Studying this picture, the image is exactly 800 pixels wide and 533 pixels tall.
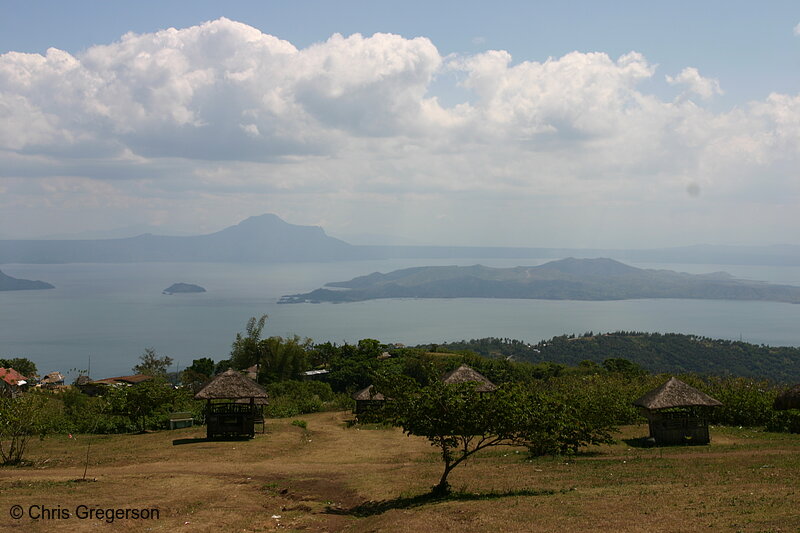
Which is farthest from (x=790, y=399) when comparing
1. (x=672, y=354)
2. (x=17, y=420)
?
(x=672, y=354)

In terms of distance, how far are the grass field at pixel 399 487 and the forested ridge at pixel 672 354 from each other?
8241 cm

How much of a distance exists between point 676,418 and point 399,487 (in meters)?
13.8

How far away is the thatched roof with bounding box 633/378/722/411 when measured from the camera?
24.9 meters

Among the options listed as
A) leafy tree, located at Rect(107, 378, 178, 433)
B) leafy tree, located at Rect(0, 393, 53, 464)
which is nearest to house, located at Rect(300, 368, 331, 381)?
leafy tree, located at Rect(107, 378, 178, 433)

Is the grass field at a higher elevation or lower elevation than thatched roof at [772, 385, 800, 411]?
lower

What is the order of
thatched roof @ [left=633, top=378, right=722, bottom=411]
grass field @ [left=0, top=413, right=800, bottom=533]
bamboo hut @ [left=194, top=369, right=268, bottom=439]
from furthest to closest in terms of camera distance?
bamboo hut @ [left=194, top=369, right=268, bottom=439] < thatched roof @ [left=633, top=378, right=722, bottom=411] < grass field @ [left=0, top=413, right=800, bottom=533]

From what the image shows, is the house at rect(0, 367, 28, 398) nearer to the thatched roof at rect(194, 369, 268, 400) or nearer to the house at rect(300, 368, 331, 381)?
the house at rect(300, 368, 331, 381)

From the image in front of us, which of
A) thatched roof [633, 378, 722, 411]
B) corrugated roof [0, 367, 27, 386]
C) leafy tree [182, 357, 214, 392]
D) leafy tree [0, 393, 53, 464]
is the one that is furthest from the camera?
leafy tree [182, 357, 214, 392]

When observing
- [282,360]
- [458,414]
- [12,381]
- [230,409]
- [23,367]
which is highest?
[458,414]

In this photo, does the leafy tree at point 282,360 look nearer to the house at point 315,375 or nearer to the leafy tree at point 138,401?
the house at point 315,375

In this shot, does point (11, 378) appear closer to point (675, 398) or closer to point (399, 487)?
point (399, 487)

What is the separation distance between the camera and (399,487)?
56.0ft

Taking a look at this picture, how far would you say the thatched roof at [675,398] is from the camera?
81.8 ft

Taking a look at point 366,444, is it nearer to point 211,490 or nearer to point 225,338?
point 211,490
